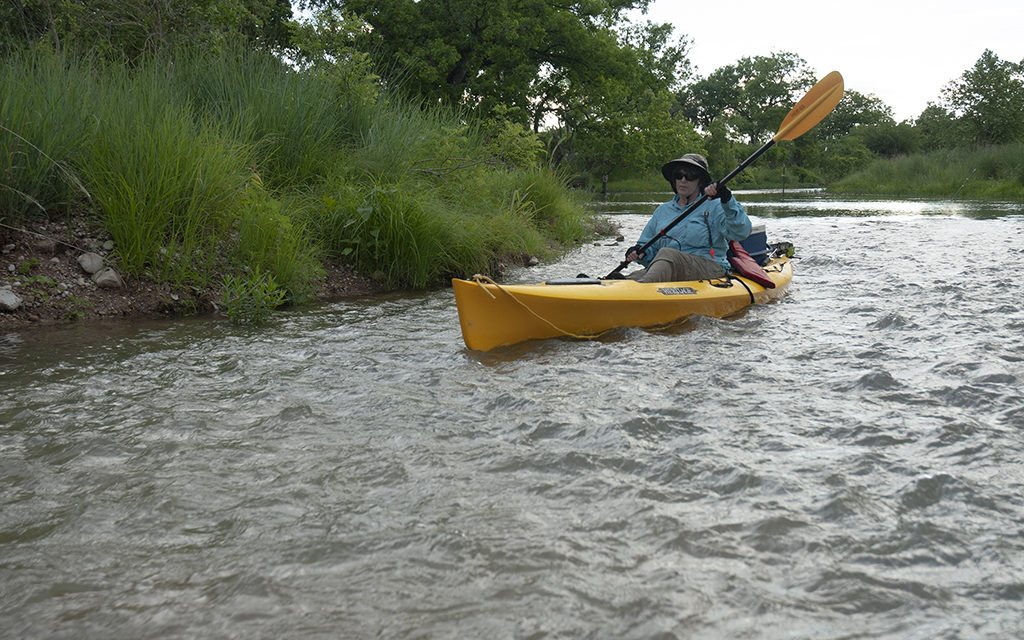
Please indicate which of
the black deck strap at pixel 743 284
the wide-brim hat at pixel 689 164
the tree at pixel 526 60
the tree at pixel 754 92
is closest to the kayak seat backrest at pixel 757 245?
the black deck strap at pixel 743 284

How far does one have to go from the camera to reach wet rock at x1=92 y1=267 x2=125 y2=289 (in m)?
5.38

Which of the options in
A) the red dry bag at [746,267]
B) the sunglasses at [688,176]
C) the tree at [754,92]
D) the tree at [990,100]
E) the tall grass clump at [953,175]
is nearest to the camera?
the sunglasses at [688,176]

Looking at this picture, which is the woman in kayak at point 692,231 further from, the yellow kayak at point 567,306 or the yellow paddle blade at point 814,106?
the yellow paddle blade at point 814,106

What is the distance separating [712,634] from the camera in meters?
1.87

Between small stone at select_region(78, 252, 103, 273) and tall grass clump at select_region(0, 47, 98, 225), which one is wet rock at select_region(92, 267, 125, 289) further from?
tall grass clump at select_region(0, 47, 98, 225)

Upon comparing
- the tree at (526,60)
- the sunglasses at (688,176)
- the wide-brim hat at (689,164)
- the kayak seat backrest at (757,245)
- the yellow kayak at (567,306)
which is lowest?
the yellow kayak at (567,306)

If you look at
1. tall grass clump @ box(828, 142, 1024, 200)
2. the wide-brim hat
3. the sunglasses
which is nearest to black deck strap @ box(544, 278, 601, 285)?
the wide-brim hat

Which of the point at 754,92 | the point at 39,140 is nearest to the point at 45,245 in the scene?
the point at 39,140

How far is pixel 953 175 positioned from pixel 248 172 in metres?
26.9

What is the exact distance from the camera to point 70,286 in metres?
5.29

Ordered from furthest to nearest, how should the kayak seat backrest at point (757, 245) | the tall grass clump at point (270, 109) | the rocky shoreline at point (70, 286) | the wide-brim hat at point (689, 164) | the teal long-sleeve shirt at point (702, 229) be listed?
the kayak seat backrest at point (757, 245) < the tall grass clump at point (270, 109) < the wide-brim hat at point (689, 164) < the teal long-sleeve shirt at point (702, 229) < the rocky shoreline at point (70, 286)

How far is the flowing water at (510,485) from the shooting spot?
199 centimetres

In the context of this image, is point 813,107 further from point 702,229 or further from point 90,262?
point 90,262

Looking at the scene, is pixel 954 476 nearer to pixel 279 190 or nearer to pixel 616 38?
pixel 279 190
